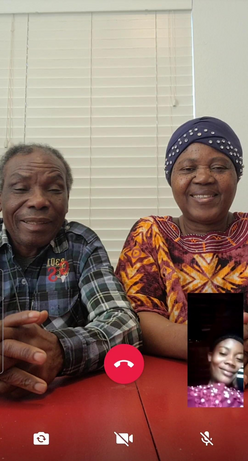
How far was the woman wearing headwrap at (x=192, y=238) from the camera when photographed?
31.3 inches

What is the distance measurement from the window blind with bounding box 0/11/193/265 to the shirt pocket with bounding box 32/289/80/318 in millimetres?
149

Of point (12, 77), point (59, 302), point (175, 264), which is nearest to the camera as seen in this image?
point (12, 77)

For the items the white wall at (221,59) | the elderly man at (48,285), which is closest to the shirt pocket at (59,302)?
the elderly man at (48,285)

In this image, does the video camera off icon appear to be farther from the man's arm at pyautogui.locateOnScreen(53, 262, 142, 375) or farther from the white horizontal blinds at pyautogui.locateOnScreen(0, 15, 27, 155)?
the white horizontal blinds at pyautogui.locateOnScreen(0, 15, 27, 155)

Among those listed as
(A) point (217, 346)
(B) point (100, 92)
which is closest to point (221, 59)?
(B) point (100, 92)

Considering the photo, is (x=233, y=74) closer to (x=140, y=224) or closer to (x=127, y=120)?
(x=127, y=120)

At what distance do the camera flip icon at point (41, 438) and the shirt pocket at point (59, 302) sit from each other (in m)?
0.26

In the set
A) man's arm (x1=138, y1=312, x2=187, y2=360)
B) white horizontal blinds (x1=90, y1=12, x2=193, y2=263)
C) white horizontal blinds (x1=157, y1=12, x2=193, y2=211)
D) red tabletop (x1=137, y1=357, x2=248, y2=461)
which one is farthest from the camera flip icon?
white horizontal blinds (x1=157, y1=12, x2=193, y2=211)

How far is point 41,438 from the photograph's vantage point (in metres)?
0.39

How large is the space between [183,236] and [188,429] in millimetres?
536

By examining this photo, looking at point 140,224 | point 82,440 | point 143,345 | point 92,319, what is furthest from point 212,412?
point 140,224

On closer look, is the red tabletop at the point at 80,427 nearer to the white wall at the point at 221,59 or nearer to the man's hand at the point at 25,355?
the man's hand at the point at 25,355

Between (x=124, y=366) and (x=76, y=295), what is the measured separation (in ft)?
1.20

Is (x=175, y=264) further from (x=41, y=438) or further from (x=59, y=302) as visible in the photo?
(x=41, y=438)
